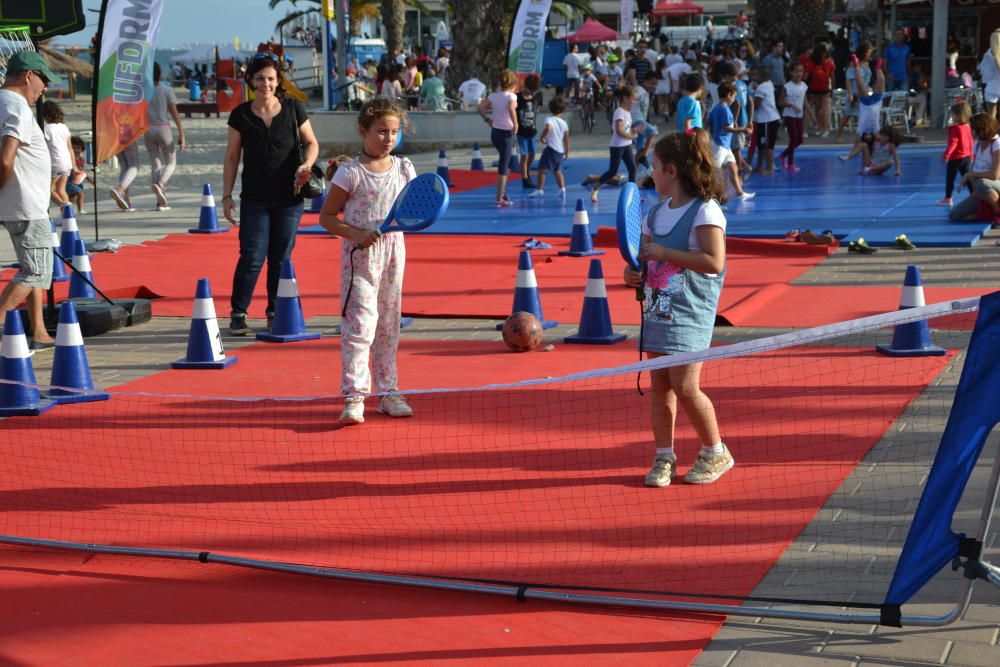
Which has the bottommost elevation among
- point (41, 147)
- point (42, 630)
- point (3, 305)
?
point (42, 630)

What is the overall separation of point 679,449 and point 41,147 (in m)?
4.92

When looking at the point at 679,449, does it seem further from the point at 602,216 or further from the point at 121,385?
the point at 602,216

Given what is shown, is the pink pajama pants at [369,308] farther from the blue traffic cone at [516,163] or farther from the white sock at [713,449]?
the blue traffic cone at [516,163]

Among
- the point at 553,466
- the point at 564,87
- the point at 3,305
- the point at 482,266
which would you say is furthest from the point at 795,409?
the point at 564,87

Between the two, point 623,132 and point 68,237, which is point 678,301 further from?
point 623,132

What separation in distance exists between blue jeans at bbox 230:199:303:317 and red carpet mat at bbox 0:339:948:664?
129cm

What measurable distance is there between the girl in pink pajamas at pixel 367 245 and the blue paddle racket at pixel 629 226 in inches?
64.8

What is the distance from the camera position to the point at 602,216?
16594 millimetres

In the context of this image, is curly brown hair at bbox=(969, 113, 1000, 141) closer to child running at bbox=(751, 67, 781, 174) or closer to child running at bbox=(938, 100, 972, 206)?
child running at bbox=(938, 100, 972, 206)

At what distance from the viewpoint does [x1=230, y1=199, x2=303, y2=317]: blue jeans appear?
31.2 ft

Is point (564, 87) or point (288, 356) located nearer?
point (288, 356)

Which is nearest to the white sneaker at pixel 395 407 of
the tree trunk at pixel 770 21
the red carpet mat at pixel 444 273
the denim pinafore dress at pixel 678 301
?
the denim pinafore dress at pixel 678 301

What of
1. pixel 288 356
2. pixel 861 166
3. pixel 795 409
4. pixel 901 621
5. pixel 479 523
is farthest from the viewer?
pixel 861 166

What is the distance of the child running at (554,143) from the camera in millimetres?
18219
